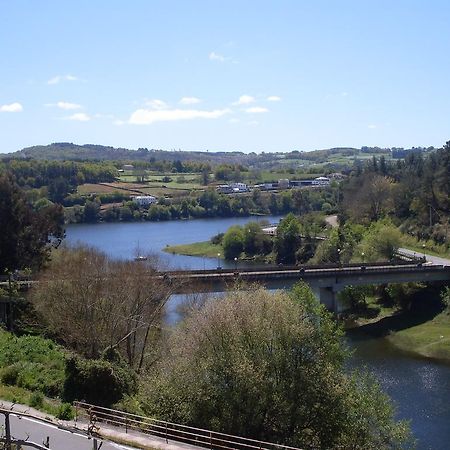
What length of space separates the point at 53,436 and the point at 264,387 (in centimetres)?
801

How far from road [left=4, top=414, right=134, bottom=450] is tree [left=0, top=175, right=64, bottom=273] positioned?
1255 inches

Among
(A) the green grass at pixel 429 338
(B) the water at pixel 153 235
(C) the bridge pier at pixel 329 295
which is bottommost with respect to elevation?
(A) the green grass at pixel 429 338

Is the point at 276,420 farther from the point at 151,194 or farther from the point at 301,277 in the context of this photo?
the point at 151,194

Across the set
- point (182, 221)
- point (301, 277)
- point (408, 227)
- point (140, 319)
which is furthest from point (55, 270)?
point (182, 221)

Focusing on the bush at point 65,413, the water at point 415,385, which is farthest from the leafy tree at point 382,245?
the bush at point 65,413

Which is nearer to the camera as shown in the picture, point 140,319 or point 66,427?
point 66,427

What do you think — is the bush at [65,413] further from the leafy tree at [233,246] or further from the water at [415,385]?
the leafy tree at [233,246]

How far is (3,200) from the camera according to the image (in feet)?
169

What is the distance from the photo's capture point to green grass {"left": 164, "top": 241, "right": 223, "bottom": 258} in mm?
106375

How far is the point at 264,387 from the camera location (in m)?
23.7

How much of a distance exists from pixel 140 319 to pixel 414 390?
1754cm

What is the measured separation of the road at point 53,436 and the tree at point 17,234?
1255 inches

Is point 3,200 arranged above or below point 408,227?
above

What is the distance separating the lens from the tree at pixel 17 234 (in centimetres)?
5078
